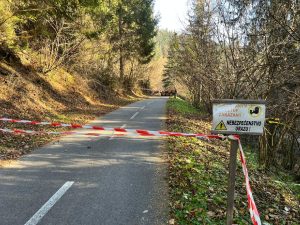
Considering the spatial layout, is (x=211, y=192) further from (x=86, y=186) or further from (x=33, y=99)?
(x=33, y=99)

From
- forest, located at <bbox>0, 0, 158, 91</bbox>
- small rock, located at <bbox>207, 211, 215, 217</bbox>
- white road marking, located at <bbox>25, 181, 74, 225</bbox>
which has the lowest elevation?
small rock, located at <bbox>207, 211, 215, 217</bbox>

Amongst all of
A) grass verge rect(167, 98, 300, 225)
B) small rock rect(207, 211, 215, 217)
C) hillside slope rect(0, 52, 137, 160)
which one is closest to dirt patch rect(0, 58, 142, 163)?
hillside slope rect(0, 52, 137, 160)

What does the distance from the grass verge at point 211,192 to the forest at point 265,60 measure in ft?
6.80

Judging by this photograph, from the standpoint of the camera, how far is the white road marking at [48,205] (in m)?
5.36

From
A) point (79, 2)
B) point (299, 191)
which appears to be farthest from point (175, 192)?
point (79, 2)

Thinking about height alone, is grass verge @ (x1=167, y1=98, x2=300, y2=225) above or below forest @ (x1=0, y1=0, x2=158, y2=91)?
below

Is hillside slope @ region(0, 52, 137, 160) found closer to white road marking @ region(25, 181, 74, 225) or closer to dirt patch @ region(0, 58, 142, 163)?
dirt patch @ region(0, 58, 142, 163)

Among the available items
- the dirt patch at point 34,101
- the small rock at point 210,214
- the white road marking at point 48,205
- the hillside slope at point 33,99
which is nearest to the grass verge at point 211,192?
the small rock at point 210,214

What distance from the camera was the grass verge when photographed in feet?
19.6

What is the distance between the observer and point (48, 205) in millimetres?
5957

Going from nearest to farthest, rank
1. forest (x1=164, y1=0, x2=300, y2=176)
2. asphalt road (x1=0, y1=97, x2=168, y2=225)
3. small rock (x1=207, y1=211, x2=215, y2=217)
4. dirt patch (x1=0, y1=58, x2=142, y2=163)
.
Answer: asphalt road (x1=0, y1=97, x2=168, y2=225) < small rock (x1=207, y1=211, x2=215, y2=217) < forest (x1=164, y1=0, x2=300, y2=176) < dirt patch (x1=0, y1=58, x2=142, y2=163)

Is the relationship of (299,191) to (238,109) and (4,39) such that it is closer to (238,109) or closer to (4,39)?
(238,109)

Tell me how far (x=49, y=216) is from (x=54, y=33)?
700 inches

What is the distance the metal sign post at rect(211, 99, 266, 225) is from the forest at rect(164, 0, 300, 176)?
4.13 meters
